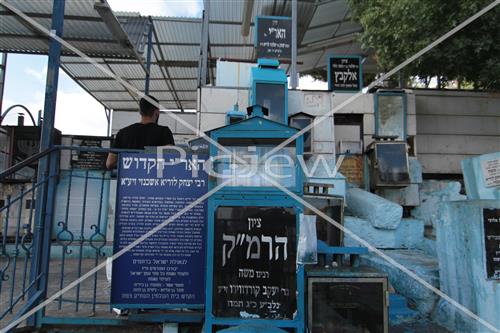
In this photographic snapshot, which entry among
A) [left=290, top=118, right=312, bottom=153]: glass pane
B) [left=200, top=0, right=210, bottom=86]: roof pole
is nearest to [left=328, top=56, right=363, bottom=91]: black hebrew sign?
[left=290, top=118, right=312, bottom=153]: glass pane

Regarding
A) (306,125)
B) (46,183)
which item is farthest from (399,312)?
(306,125)

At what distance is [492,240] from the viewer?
3824mm

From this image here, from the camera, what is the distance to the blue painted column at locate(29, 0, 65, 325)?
383cm

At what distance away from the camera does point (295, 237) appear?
10.8 feet

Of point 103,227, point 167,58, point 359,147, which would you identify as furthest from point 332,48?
point 103,227

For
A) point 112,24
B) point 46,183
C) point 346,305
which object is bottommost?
point 346,305

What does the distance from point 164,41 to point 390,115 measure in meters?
6.91

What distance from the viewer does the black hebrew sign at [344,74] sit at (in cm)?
916

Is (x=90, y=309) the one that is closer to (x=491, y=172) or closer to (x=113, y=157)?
(x=113, y=157)

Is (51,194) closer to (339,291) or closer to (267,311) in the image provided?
(267,311)

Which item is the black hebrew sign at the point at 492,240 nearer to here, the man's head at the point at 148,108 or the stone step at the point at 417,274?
the stone step at the point at 417,274

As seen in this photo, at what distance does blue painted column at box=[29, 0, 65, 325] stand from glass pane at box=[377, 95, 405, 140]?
666cm

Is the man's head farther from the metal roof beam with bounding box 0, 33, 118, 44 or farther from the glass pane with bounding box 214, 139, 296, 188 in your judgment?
the metal roof beam with bounding box 0, 33, 118, 44

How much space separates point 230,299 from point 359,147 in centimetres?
623
